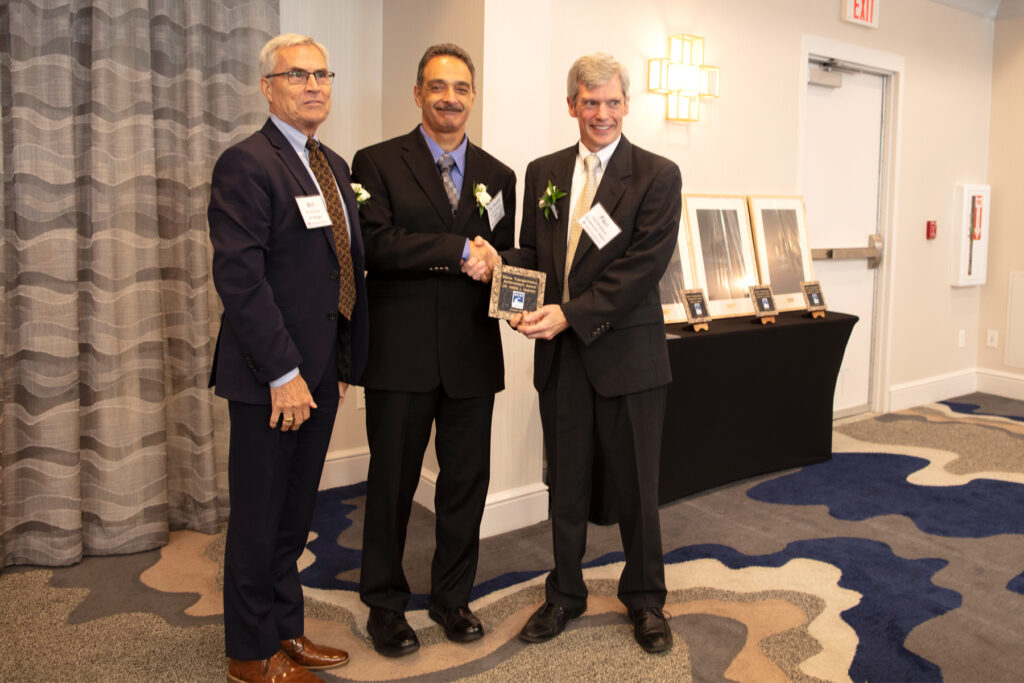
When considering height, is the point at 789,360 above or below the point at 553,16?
below

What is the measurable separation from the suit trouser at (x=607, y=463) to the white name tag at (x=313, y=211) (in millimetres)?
825

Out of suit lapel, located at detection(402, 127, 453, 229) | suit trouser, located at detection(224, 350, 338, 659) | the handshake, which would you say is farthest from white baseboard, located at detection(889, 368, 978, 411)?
suit trouser, located at detection(224, 350, 338, 659)

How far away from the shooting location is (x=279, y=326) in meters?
1.93

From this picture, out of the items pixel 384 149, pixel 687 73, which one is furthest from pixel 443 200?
pixel 687 73

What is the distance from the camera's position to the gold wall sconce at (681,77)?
402cm

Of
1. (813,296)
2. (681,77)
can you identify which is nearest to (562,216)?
(681,77)

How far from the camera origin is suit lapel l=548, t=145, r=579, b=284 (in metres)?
2.42

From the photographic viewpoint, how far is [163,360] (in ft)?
10.3

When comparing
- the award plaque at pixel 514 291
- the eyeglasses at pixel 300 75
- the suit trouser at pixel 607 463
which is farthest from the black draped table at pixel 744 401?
the eyeglasses at pixel 300 75

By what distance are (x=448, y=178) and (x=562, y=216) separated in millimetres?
365

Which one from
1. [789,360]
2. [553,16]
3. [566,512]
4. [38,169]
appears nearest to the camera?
[566,512]

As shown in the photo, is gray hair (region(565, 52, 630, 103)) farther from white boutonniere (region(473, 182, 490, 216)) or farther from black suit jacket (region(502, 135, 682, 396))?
white boutonniere (region(473, 182, 490, 216))

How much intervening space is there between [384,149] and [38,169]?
1.37 meters

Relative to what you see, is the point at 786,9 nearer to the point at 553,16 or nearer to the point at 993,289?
the point at 553,16
